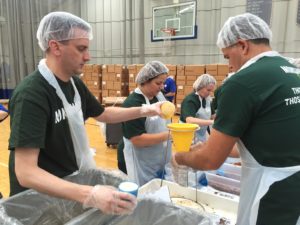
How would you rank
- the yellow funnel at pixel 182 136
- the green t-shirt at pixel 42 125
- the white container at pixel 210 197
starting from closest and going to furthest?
the green t-shirt at pixel 42 125
the yellow funnel at pixel 182 136
the white container at pixel 210 197

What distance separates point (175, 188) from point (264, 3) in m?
7.02

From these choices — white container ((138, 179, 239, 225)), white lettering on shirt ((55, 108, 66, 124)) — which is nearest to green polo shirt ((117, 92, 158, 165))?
white container ((138, 179, 239, 225))

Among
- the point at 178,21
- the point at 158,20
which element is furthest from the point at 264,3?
the point at 158,20

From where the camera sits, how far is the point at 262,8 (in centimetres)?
729

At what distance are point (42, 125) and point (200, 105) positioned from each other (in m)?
2.26

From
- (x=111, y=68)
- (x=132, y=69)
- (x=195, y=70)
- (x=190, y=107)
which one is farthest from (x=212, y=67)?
(x=190, y=107)

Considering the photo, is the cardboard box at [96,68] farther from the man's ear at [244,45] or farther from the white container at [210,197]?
the man's ear at [244,45]

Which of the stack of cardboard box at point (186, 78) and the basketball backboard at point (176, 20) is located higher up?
the basketball backboard at point (176, 20)

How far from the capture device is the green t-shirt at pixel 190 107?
2.91m

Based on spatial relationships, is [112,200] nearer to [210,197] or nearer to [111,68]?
[210,197]

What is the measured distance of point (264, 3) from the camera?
7234 millimetres

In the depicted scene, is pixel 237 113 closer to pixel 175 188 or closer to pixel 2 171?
pixel 175 188

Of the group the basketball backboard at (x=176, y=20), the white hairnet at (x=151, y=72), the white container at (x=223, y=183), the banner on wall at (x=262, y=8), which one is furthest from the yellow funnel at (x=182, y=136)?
the basketball backboard at (x=176, y=20)

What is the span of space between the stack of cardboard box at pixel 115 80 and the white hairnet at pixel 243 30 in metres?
7.96
